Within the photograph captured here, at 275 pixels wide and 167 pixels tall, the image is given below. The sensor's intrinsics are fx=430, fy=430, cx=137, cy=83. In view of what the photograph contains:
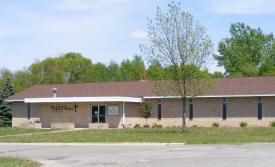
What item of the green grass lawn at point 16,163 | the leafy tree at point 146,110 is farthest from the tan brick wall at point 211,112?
the green grass lawn at point 16,163

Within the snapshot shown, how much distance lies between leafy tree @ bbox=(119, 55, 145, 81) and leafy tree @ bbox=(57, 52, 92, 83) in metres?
8.97

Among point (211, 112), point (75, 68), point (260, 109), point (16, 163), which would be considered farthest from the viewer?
point (75, 68)

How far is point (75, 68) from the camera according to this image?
8838 centimetres

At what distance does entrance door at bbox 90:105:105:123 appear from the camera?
3888cm

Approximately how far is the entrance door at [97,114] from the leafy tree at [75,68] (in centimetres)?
4750

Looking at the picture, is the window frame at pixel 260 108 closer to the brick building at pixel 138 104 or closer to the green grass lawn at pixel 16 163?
the brick building at pixel 138 104

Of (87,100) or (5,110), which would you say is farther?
(5,110)

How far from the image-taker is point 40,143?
80.8 feet

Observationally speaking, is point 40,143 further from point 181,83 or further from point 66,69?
point 66,69

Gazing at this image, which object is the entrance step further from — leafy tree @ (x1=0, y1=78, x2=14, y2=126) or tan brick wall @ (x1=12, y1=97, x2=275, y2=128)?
leafy tree @ (x1=0, y1=78, x2=14, y2=126)

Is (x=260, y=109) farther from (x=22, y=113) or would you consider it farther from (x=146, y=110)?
(x=22, y=113)

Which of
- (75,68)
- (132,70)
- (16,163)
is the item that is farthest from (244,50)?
(16,163)

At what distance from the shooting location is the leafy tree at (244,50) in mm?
69688

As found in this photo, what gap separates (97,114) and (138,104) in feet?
12.7
